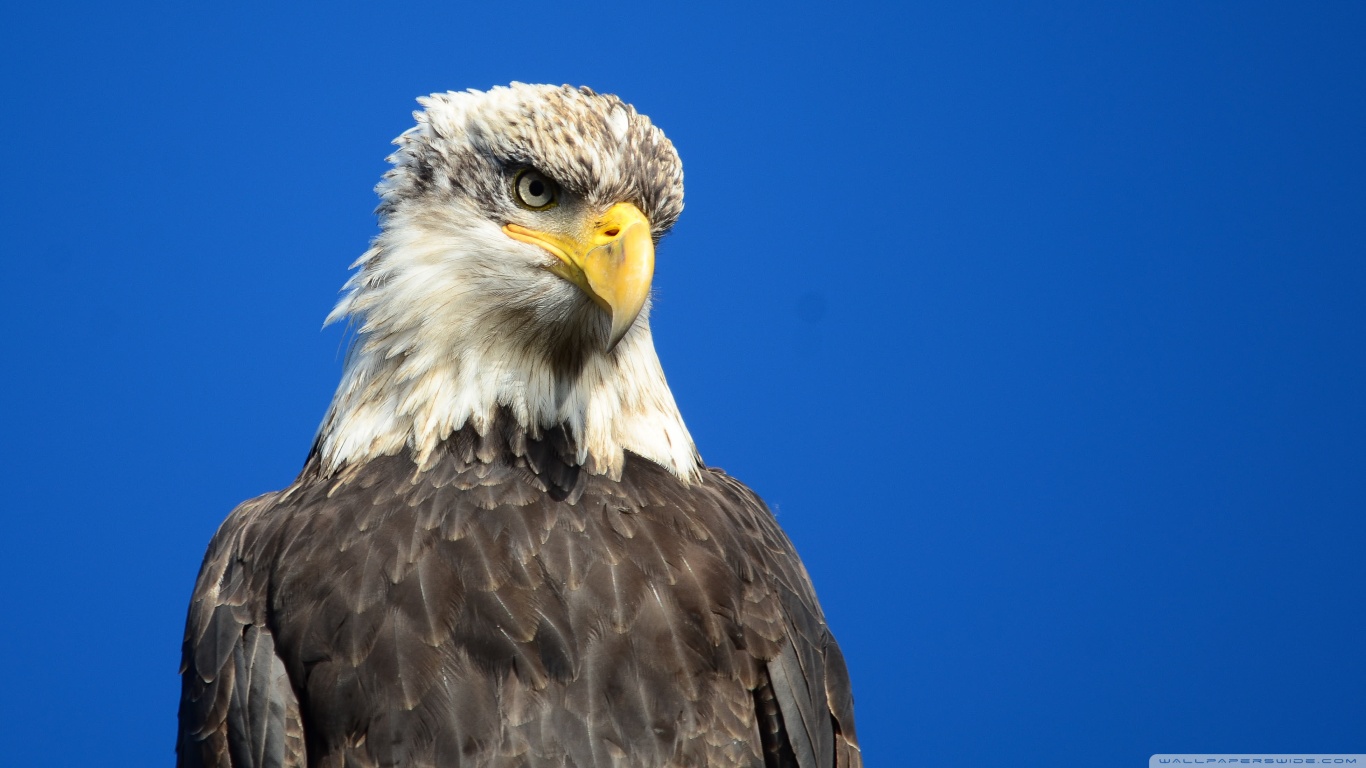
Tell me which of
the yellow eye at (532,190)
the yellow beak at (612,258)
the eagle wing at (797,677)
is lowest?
the eagle wing at (797,677)

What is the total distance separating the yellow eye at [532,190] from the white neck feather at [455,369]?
3.5 inches

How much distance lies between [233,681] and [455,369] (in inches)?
30.2

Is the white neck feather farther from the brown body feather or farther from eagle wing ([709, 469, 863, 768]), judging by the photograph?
eagle wing ([709, 469, 863, 768])

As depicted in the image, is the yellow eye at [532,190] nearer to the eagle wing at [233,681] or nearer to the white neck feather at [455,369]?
the white neck feather at [455,369]

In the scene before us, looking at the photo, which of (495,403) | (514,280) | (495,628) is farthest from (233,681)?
(514,280)

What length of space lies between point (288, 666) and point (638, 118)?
4.31 feet

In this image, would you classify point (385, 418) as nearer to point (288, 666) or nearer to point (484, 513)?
point (484, 513)

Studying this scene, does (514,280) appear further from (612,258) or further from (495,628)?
(495,628)

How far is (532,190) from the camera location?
259 cm

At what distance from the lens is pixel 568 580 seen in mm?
2512

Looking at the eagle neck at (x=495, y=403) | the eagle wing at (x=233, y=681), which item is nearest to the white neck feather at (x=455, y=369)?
the eagle neck at (x=495, y=403)

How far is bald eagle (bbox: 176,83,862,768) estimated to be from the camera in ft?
7.98

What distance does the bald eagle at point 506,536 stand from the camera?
7.98 feet

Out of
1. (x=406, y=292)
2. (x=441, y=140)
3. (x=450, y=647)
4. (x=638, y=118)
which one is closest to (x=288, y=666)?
(x=450, y=647)
